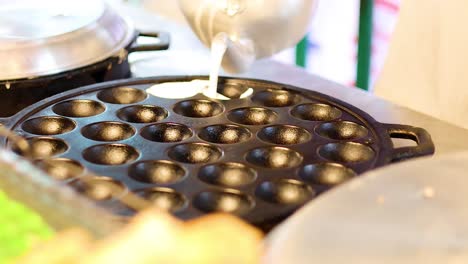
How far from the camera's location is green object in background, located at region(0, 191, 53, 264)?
0.64 meters

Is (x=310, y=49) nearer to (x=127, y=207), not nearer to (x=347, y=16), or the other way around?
(x=347, y=16)

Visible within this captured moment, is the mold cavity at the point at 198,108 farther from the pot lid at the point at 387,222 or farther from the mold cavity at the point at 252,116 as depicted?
the pot lid at the point at 387,222

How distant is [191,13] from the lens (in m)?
1.18

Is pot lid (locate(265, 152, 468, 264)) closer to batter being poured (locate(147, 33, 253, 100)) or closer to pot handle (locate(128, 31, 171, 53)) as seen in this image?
batter being poured (locate(147, 33, 253, 100))

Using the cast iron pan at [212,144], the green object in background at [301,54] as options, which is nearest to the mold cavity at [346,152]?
the cast iron pan at [212,144]

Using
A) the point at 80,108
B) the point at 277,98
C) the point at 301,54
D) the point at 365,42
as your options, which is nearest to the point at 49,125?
the point at 80,108

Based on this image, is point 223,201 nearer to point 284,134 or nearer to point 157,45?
point 284,134

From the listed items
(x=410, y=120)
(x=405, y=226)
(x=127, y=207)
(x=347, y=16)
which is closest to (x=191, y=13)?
(x=410, y=120)

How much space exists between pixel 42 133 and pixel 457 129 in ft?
1.90

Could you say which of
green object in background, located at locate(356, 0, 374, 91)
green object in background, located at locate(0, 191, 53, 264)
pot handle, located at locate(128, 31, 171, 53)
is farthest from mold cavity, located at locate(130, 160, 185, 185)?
green object in background, located at locate(356, 0, 374, 91)

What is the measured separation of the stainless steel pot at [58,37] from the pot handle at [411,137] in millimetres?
459

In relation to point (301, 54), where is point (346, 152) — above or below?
above

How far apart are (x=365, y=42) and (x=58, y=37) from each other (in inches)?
43.1

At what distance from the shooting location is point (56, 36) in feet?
3.95
